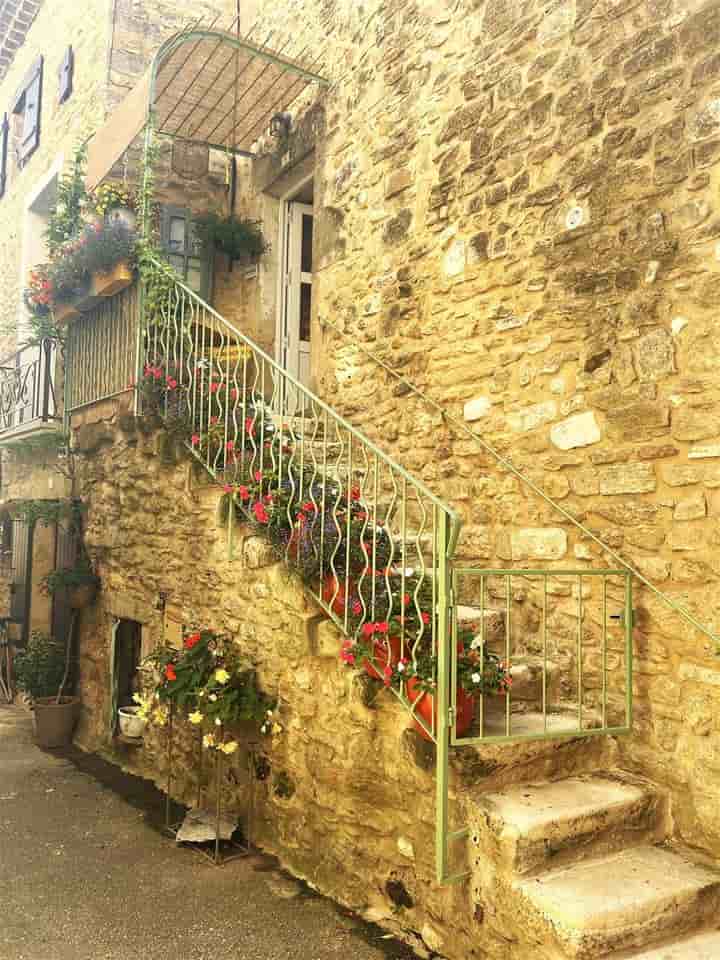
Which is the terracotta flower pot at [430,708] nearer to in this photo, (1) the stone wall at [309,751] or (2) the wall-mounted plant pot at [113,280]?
(1) the stone wall at [309,751]

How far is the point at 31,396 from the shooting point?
8.59m

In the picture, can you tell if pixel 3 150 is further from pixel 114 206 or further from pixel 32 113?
pixel 114 206

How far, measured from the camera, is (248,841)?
13.8ft

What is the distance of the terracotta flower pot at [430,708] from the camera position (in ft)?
9.64

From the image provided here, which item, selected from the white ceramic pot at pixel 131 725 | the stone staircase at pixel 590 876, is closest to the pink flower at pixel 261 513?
the stone staircase at pixel 590 876

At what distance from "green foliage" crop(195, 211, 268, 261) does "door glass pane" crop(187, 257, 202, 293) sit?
0.18 m

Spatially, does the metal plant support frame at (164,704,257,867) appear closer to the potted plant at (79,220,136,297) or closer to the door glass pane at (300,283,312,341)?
the potted plant at (79,220,136,297)

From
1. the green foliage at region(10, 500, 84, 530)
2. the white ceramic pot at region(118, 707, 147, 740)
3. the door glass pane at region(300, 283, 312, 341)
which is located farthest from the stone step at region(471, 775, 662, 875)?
the green foliage at region(10, 500, 84, 530)

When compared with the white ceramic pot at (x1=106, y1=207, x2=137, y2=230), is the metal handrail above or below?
below

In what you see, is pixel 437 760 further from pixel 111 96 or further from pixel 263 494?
pixel 111 96

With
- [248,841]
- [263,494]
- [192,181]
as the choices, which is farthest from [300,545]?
[192,181]

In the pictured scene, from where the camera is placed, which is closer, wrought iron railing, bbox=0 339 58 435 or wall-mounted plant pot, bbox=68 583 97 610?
A: wall-mounted plant pot, bbox=68 583 97 610

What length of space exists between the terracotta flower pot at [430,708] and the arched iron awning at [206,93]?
14.3 feet

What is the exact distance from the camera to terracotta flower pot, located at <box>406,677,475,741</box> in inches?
116
